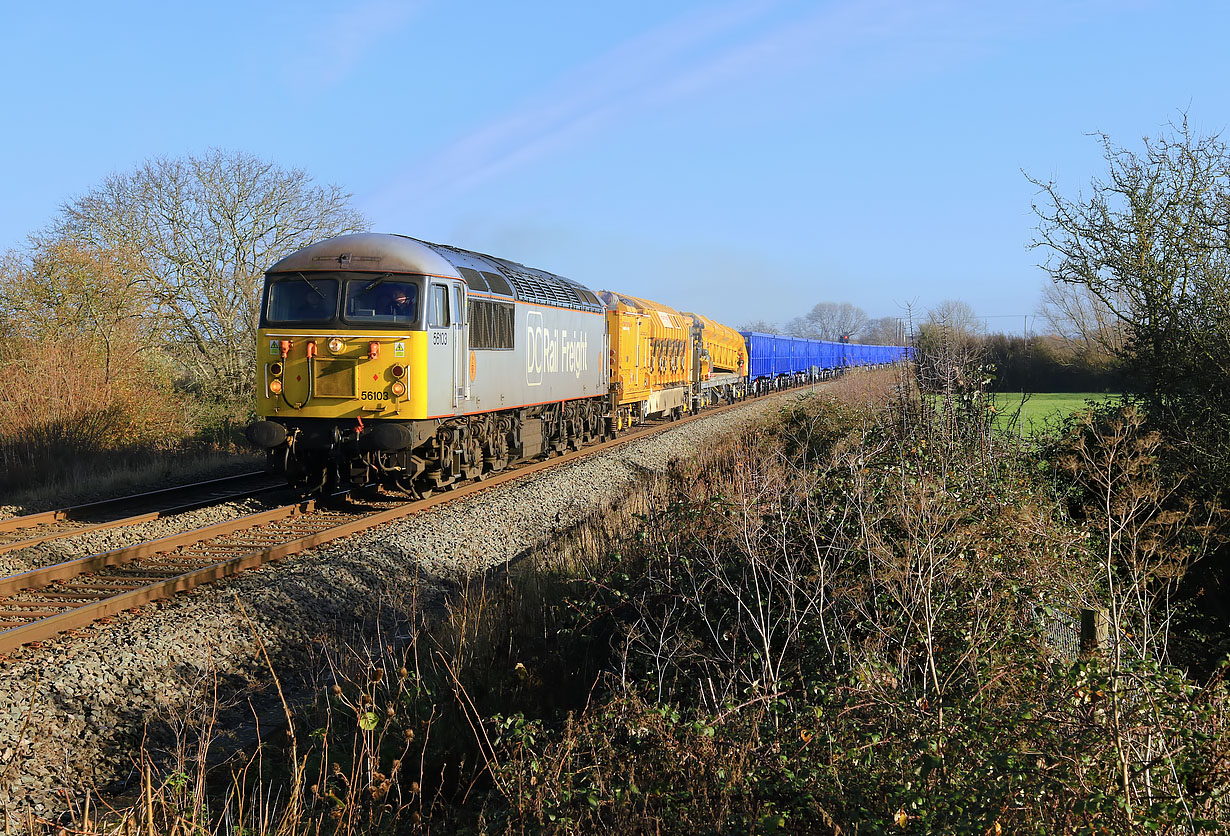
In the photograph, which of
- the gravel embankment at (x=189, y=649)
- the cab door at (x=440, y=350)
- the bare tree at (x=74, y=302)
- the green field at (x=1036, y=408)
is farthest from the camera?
the bare tree at (x=74, y=302)

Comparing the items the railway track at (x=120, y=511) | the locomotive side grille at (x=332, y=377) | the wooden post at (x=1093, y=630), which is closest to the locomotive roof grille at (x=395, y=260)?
the locomotive side grille at (x=332, y=377)

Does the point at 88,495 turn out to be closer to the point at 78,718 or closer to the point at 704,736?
the point at 78,718

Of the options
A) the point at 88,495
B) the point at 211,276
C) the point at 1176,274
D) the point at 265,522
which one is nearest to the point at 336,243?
the point at 265,522

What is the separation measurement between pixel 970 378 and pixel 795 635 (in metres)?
7.29

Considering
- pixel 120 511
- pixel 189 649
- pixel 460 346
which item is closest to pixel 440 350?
pixel 460 346

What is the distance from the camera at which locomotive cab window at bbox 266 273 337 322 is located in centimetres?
1194

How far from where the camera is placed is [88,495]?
13922 mm

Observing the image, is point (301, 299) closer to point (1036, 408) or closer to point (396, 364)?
point (396, 364)

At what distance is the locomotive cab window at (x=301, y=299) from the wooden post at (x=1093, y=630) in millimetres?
9337

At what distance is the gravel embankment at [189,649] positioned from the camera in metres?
4.99

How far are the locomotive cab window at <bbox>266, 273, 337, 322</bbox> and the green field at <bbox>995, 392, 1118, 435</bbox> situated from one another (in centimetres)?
854

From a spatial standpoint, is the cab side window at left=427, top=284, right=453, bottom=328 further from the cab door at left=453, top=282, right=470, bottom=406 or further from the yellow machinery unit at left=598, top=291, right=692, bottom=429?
the yellow machinery unit at left=598, top=291, right=692, bottom=429

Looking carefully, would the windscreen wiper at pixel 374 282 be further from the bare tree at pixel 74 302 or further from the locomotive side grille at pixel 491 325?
the bare tree at pixel 74 302

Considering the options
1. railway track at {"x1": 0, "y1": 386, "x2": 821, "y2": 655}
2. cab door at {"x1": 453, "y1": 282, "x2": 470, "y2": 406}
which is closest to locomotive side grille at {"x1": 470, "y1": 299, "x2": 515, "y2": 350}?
cab door at {"x1": 453, "y1": 282, "x2": 470, "y2": 406}
